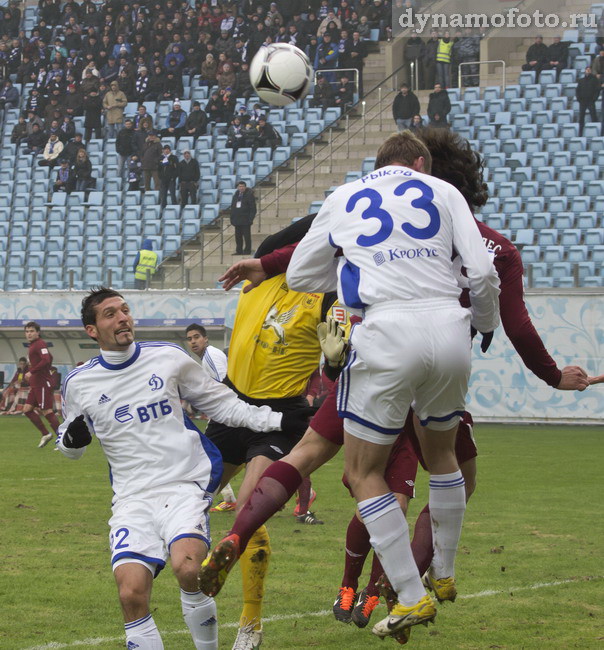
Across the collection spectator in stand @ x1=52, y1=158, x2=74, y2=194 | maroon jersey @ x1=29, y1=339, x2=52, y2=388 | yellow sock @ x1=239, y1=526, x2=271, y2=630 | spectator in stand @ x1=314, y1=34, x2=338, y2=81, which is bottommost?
maroon jersey @ x1=29, y1=339, x2=52, y2=388

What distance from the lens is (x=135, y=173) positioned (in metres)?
27.5

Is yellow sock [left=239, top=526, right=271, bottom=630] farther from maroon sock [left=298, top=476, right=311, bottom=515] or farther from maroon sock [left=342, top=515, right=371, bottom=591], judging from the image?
maroon sock [left=298, top=476, right=311, bottom=515]

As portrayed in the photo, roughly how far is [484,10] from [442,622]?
948 inches

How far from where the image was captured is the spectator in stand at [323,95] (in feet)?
90.2

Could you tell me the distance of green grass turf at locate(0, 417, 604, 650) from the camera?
5.54m

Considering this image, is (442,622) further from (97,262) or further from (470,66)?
(470,66)

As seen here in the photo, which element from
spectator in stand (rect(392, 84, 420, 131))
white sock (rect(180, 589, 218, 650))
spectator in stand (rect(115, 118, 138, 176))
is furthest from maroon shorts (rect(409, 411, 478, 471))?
spectator in stand (rect(115, 118, 138, 176))

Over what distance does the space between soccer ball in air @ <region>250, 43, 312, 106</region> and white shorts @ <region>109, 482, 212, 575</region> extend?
896 cm

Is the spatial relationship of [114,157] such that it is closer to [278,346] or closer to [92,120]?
[92,120]

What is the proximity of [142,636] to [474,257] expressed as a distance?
2.03 m

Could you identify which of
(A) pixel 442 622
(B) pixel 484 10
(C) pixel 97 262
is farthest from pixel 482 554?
(B) pixel 484 10

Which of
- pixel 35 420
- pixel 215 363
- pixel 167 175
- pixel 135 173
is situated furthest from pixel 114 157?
pixel 215 363

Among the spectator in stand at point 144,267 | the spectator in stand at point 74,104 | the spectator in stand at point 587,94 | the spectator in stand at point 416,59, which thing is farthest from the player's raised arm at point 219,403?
the spectator in stand at point 74,104

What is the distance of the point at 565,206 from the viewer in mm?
22828
